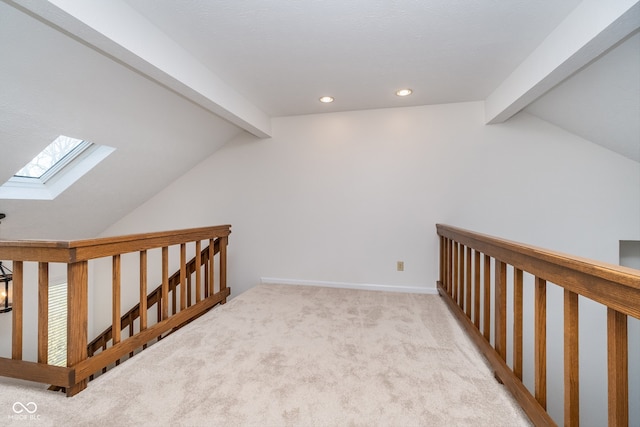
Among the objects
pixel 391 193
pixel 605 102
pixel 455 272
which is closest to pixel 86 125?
pixel 391 193

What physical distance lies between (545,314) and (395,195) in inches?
88.0

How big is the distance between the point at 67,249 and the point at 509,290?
366 cm

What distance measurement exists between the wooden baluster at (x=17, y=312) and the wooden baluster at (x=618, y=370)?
2.46m

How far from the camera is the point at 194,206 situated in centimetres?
399

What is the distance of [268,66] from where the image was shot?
2385 millimetres

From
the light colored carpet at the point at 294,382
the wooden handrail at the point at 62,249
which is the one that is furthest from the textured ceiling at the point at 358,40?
the light colored carpet at the point at 294,382

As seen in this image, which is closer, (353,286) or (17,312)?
(17,312)

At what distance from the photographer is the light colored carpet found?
1.31m

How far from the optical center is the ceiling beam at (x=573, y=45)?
4.76ft

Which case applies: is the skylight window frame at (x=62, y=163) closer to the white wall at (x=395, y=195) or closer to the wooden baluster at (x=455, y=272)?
the white wall at (x=395, y=195)

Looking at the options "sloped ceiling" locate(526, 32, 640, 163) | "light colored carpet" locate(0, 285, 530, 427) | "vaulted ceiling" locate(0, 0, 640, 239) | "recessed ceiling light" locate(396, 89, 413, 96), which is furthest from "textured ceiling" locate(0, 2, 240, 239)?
"sloped ceiling" locate(526, 32, 640, 163)

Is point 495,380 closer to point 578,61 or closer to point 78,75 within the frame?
point 578,61

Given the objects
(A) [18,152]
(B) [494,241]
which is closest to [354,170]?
(B) [494,241]

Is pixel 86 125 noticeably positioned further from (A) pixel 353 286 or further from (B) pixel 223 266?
(A) pixel 353 286
